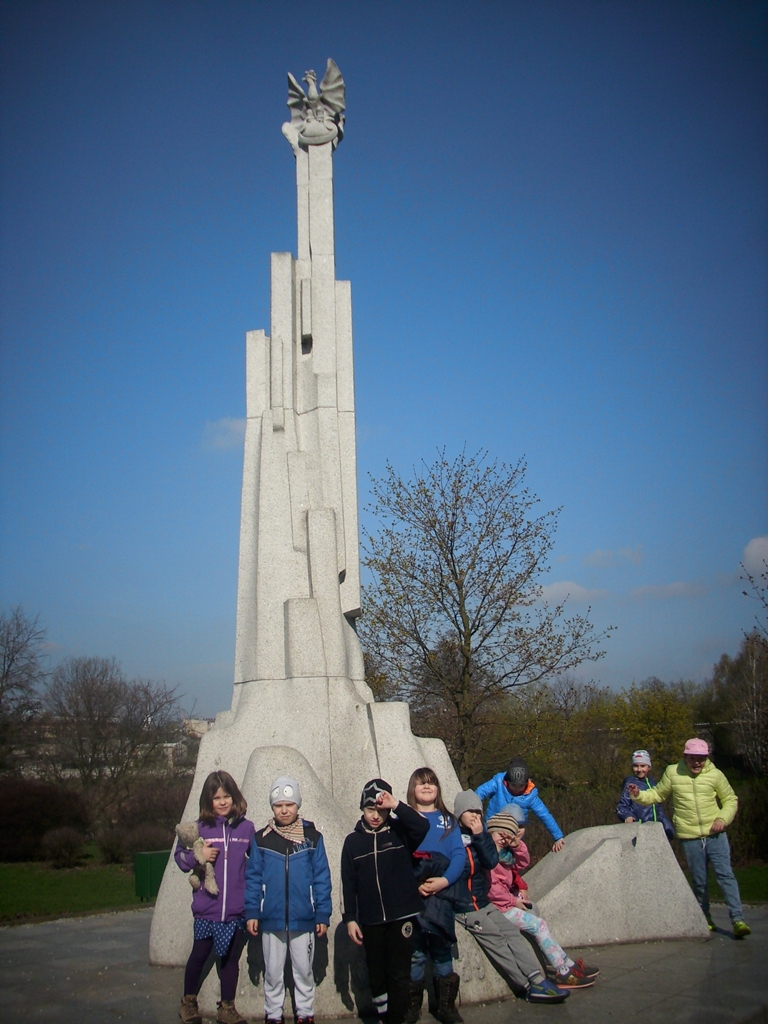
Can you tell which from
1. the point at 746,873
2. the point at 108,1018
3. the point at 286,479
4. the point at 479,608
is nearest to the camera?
the point at 108,1018

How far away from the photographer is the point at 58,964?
673 centimetres

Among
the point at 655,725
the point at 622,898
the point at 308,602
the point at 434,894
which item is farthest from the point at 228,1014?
the point at 655,725

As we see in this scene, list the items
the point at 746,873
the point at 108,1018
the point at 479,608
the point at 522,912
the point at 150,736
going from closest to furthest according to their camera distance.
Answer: the point at 108,1018, the point at 522,912, the point at 746,873, the point at 479,608, the point at 150,736

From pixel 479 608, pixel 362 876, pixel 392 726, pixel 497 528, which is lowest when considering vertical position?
pixel 362 876

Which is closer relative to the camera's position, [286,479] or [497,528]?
[286,479]

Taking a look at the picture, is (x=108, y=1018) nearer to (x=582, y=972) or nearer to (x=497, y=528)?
(x=582, y=972)

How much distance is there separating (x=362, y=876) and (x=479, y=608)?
12.5 m

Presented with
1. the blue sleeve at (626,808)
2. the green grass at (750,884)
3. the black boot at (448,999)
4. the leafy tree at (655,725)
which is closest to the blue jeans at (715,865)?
the blue sleeve at (626,808)

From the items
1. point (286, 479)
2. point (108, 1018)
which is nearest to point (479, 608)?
point (286, 479)

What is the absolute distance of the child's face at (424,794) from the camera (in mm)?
5035

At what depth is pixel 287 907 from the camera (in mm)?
4719

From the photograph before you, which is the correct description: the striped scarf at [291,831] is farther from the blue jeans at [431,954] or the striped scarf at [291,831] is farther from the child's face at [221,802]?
the blue jeans at [431,954]

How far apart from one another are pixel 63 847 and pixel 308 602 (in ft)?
48.2

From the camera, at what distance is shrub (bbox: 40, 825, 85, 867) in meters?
18.9
